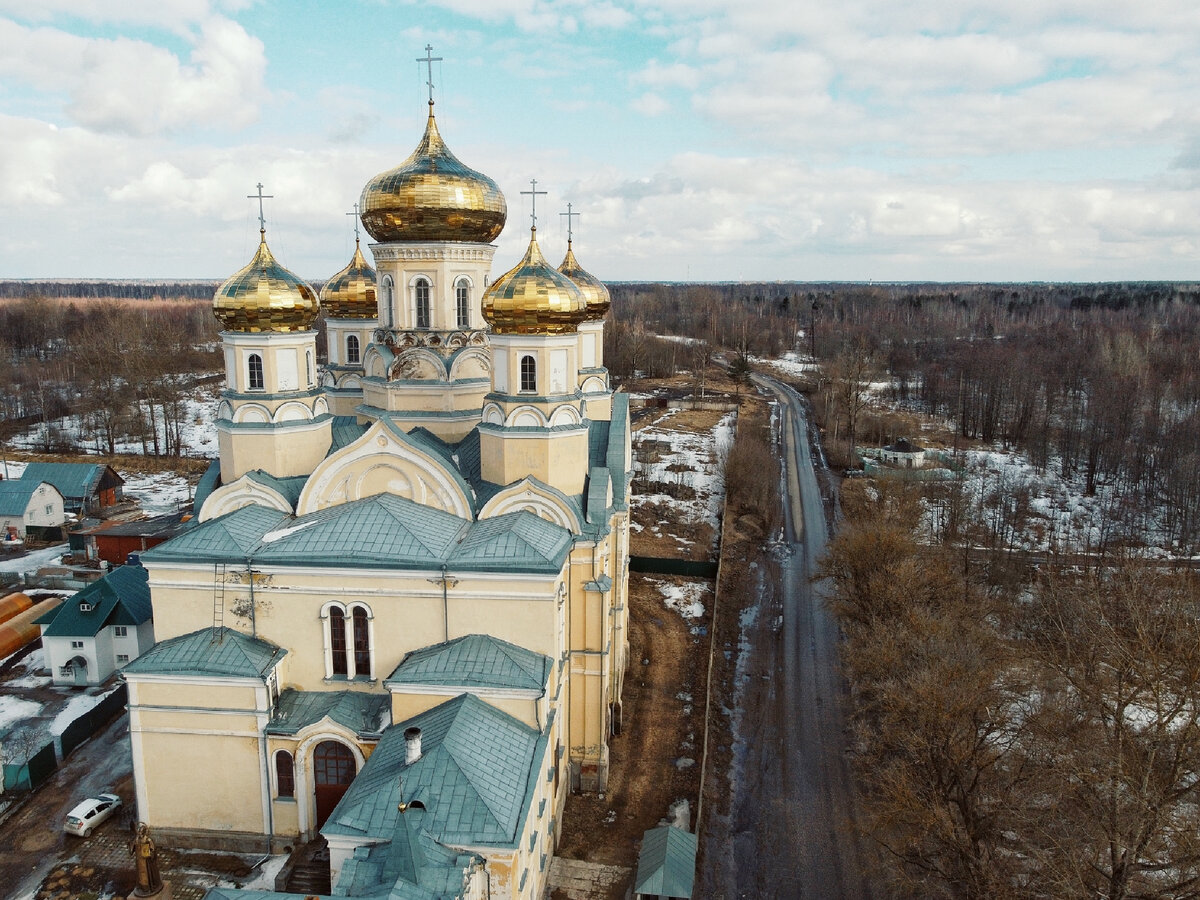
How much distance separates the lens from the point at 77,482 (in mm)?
29344

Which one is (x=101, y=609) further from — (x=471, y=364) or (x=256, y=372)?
(x=471, y=364)

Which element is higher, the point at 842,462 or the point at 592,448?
the point at 592,448

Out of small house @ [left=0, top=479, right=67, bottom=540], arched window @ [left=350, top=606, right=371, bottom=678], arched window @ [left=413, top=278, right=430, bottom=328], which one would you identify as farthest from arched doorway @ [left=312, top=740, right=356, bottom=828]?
small house @ [left=0, top=479, right=67, bottom=540]

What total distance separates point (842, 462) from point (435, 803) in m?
32.7

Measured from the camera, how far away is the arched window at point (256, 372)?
13.8 meters

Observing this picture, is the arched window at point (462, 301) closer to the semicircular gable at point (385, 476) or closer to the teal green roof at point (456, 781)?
the semicircular gable at point (385, 476)

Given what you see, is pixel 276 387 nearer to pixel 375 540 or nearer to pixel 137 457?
pixel 375 540

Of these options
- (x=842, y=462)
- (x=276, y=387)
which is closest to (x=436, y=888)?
(x=276, y=387)

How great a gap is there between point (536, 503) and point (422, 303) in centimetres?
493

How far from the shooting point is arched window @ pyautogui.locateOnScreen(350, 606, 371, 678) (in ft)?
40.3

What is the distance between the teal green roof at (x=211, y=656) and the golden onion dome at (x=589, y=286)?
986cm

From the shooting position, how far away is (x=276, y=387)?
45.2ft

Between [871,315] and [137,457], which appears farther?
[871,315]

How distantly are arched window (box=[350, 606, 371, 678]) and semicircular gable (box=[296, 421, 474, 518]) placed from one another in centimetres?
190
